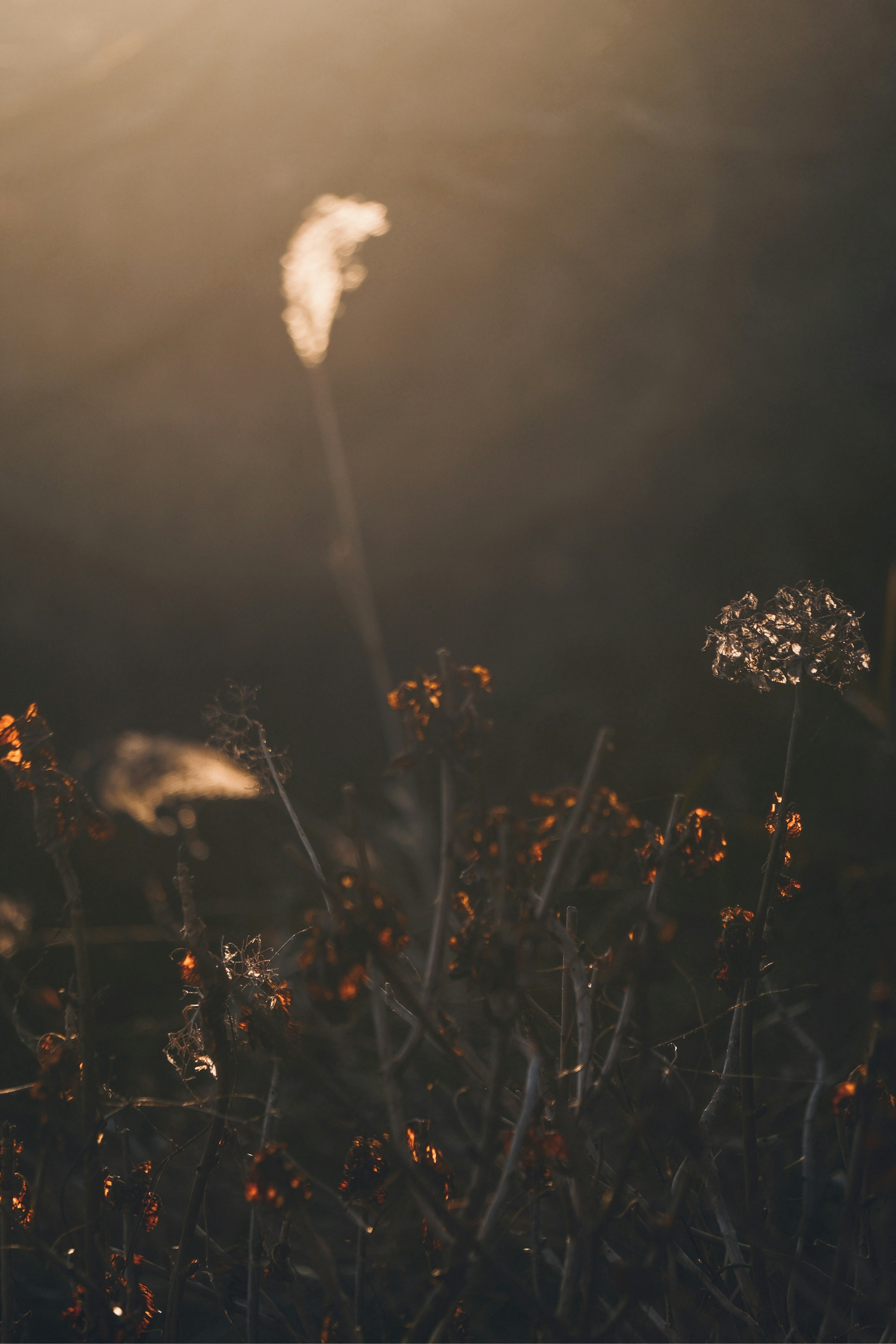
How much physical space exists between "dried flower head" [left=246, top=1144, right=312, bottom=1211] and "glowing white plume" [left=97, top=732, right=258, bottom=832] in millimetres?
1322

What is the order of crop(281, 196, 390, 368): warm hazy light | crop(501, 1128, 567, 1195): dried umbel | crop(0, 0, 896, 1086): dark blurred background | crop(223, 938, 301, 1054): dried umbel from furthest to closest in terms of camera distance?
crop(0, 0, 896, 1086): dark blurred background < crop(281, 196, 390, 368): warm hazy light < crop(223, 938, 301, 1054): dried umbel < crop(501, 1128, 567, 1195): dried umbel

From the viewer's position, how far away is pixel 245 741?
2.70 feet

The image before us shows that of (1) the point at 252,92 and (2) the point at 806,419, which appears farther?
(1) the point at 252,92

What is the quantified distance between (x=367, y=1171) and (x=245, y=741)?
46cm

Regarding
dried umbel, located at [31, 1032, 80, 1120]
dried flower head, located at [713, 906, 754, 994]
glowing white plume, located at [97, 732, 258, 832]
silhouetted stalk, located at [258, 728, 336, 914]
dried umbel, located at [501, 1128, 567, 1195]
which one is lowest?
dried umbel, located at [501, 1128, 567, 1195]

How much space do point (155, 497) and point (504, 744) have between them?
1581 mm

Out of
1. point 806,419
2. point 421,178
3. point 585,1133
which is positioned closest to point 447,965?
point 585,1133

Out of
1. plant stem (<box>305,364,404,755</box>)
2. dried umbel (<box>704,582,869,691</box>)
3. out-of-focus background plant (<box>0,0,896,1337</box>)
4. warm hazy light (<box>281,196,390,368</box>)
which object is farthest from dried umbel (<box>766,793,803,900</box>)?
warm hazy light (<box>281,196,390,368</box>)

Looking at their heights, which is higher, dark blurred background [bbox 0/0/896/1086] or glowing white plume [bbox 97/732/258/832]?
dark blurred background [bbox 0/0/896/1086]

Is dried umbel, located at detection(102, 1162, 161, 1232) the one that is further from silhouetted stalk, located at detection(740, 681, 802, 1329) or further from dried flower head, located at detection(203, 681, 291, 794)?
silhouetted stalk, located at detection(740, 681, 802, 1329)

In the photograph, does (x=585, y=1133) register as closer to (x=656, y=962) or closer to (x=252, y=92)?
(x=656, y=962)

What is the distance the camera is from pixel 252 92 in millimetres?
2910

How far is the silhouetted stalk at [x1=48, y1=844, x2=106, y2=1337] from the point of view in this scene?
71cm

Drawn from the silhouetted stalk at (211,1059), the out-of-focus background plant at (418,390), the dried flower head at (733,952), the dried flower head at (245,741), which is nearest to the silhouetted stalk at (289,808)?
the dried flower head at (245,741)
